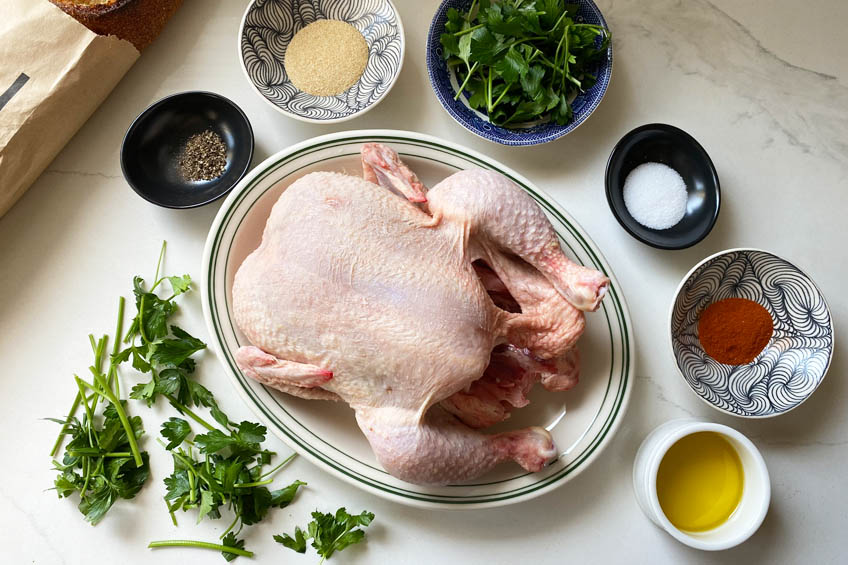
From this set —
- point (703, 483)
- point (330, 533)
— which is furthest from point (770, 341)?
point (330, 533)

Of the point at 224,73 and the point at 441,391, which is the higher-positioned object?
the point at 224,73

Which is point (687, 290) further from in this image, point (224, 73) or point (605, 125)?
point (224, 73)

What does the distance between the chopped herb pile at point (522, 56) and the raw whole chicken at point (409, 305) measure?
0.96 ft

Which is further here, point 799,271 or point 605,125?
point 605,125

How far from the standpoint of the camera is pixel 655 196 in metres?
1.52

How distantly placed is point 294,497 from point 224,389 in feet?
1.06

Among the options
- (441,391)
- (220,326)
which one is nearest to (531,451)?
(441,391)

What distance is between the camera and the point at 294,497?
1.53m

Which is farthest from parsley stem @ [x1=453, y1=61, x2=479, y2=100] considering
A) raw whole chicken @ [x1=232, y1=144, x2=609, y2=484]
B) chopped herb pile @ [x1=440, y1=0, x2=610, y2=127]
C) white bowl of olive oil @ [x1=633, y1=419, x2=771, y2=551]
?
white bowl of olive oil @ [x1=633, y1=419, x2=771, y2=551]

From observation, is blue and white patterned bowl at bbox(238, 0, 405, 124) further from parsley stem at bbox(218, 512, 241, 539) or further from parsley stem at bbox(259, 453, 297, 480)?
parsley stem at bbox(218, 512, 241, 539)

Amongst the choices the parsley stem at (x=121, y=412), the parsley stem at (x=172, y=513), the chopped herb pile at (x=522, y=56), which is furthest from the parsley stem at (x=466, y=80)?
the parsley stem at (x=172, y=513)

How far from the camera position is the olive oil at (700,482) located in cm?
145

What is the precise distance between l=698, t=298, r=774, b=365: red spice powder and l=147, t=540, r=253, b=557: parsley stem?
124 cm

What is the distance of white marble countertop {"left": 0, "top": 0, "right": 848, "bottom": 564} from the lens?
1.55 meters
